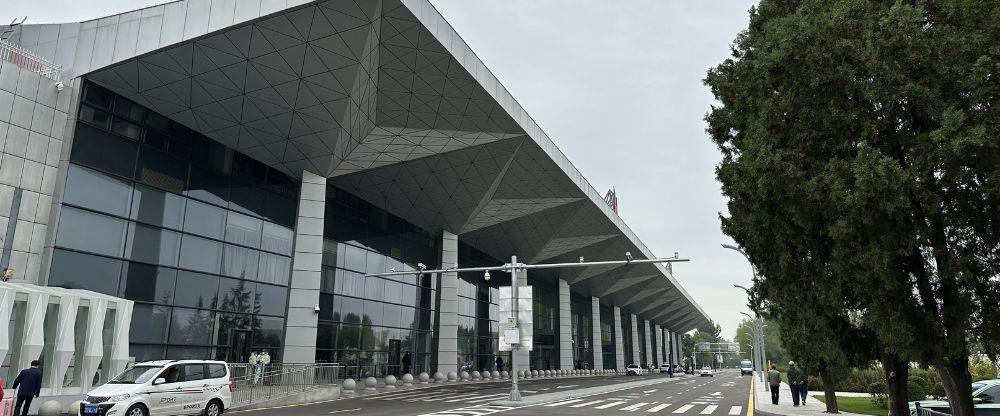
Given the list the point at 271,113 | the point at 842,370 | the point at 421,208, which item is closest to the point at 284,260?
the point at 271,113

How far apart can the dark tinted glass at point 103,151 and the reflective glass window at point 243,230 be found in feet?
17.1

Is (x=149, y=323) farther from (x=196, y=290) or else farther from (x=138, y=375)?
(x=138, y=375)

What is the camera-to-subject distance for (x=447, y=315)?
40625 millimetres

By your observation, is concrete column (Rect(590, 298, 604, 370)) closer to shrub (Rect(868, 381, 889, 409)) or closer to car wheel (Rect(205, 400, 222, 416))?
shrub (Rect(868, 381, 889, 409))

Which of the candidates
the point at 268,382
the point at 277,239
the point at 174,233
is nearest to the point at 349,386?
the point at 268,382

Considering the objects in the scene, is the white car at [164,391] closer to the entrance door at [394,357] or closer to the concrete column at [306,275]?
the concrete column at [306,275]

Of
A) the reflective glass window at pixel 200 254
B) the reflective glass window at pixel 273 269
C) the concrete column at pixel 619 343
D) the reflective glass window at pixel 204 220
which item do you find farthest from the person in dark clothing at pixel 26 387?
the concrete column at pixel 619 343

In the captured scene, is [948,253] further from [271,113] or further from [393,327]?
[393,327]

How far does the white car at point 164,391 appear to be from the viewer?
538 inches

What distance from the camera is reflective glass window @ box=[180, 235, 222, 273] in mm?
24891

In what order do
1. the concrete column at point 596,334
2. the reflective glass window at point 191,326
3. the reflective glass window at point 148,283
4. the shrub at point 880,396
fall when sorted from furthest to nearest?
1. the concrete column at point 596,334
2. the reflective glass window at point 191,326
3. the shrub at point 880,396
4. the reflective glass window at point 148,283

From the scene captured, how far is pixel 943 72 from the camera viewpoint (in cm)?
969

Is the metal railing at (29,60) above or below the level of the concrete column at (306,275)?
above

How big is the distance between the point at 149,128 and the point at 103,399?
13249mm
